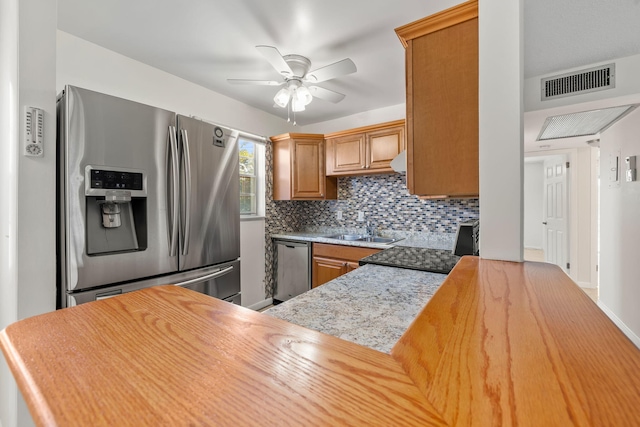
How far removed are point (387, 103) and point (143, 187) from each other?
2.72m

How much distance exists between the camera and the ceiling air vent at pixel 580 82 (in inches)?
46.6

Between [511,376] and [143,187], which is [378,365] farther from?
[143,187]

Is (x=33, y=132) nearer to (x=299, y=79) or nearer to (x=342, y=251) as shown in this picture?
(x=299, y=79)

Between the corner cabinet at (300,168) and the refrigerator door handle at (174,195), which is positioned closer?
the refrigerator door handle at (174,195)

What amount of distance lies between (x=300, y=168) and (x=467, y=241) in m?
2.16

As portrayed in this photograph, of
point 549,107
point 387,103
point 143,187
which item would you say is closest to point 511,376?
point 549,107

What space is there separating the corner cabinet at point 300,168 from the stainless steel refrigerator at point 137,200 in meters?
1.22

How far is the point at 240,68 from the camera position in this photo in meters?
2.40

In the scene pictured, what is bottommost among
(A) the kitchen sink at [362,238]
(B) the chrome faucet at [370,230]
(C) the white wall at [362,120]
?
(A) the kitchen sink at [362,238]

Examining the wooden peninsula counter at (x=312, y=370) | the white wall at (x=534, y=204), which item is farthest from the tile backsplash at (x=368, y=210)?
the white wall at (x=534, y=204)

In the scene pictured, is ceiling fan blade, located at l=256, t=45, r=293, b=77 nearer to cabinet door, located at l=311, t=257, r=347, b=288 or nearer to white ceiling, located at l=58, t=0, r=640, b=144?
white ceiling, located at l=58, t=0, r=640, b=144

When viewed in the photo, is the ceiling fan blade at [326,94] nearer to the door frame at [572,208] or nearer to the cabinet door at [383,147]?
the cabinet door at [383,147]

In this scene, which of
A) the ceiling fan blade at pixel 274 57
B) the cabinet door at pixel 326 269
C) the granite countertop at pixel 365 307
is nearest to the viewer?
the granite countertop at pixel 365 307

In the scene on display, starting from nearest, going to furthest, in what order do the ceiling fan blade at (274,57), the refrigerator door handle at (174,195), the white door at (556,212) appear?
the ceiling fan blade at (274,57) → the refrigerator door handle at (174,195) → the white door at (556,212)
